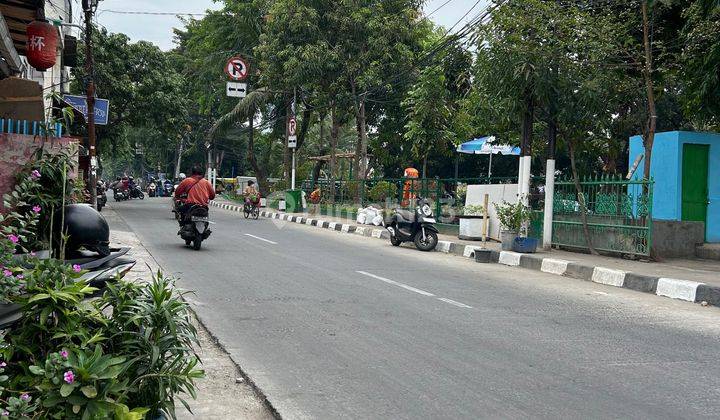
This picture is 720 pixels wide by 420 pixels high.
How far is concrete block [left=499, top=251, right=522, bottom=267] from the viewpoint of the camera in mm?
12820

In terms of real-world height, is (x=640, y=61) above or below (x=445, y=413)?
above

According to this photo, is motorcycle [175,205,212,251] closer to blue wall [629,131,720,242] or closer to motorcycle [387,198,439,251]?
motorcycle [387,198,439,251]

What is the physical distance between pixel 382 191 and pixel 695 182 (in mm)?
11027

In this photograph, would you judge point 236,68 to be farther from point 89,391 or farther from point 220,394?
point 89,391

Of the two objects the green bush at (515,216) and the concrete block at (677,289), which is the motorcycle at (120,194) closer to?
the green bush at (515,216)

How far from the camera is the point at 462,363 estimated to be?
→ 4992 millimetres

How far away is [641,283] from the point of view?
9.98m

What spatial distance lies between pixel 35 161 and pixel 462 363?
3.19 m

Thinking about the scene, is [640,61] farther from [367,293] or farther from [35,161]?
[35,161]

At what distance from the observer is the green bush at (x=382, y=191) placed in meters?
22.2

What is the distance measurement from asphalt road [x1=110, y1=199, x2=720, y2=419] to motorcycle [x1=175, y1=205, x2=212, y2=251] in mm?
1855

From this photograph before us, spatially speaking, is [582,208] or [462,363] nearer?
[462,363]

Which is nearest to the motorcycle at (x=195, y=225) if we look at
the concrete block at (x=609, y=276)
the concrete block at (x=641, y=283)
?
the concrete block at (x=609, y=276)

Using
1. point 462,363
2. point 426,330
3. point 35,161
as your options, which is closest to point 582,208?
point 426,330
